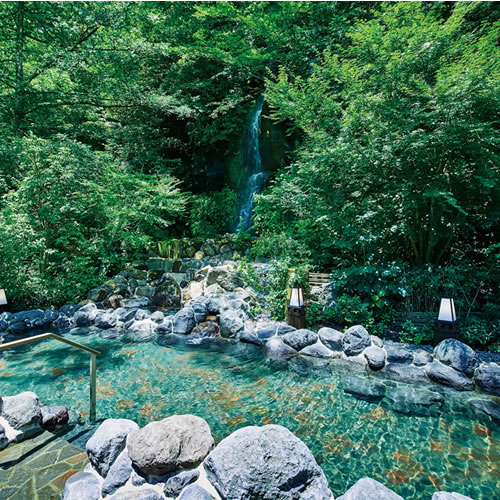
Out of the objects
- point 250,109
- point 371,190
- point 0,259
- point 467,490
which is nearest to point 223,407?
point 467,490

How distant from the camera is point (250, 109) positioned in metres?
11.8

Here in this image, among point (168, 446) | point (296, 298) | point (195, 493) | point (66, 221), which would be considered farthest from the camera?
point (66, 221)

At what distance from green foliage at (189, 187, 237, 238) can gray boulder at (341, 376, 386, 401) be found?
7.76 metres

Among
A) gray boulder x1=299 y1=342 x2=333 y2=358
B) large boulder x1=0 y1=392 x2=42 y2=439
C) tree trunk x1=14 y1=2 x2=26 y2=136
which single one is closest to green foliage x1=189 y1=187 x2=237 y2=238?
tree trunk x1=14 y1=2 x2=26 y2=136

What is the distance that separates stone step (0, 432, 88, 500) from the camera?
7.75 feet

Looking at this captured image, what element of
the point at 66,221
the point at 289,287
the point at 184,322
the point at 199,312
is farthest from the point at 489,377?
the point at 66,221

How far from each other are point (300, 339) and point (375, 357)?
124cm

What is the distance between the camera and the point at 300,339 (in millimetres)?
5234

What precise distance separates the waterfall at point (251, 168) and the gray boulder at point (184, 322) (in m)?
4.88

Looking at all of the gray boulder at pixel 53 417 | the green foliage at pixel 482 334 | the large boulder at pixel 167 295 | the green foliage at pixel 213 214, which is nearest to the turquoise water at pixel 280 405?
the gray boulder at pixel 53 417

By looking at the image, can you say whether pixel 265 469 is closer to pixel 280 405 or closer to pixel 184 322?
pixel 280 405

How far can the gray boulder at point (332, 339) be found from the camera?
5.02 meters

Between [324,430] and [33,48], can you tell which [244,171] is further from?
[324,430]

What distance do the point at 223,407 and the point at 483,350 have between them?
162 inches
